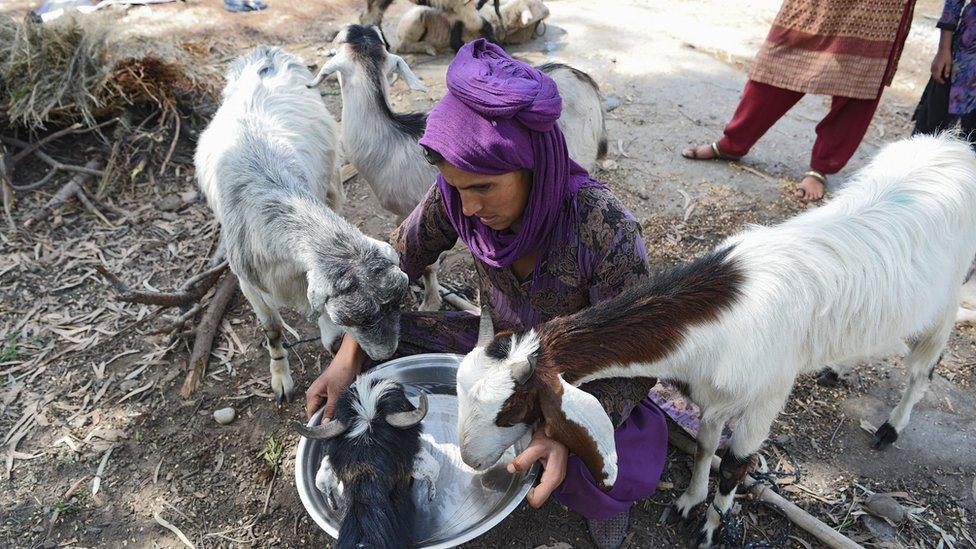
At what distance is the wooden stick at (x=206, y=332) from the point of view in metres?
3.71

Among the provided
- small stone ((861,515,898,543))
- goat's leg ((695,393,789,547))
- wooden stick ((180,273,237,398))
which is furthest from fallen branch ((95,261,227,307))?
small stone ((861,515,898,543))

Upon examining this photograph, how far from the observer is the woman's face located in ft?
7.34

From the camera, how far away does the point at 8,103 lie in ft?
17.0

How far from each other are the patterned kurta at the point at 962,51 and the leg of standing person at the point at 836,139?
765 mm

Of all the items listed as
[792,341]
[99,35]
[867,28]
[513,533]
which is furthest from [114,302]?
[867,28]

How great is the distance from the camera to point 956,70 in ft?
14.5

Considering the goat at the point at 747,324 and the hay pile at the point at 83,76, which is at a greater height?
the goat at the point at 747,324

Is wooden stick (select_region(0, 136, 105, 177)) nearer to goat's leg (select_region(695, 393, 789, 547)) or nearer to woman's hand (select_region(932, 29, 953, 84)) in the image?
goat's leg (select_region(695, 393, 789, 547))

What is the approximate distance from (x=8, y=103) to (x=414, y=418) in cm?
528

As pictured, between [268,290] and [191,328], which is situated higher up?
[268,290]

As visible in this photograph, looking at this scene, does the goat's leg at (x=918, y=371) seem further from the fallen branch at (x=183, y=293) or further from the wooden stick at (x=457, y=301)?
the fallen branch at (x=183, y=293)

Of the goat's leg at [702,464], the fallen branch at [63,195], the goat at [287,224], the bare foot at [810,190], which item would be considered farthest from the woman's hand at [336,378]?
the bare foot at [810,190]

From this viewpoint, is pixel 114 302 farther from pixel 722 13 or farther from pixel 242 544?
pixel 722 13

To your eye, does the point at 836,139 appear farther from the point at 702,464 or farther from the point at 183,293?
the point at 183,293
